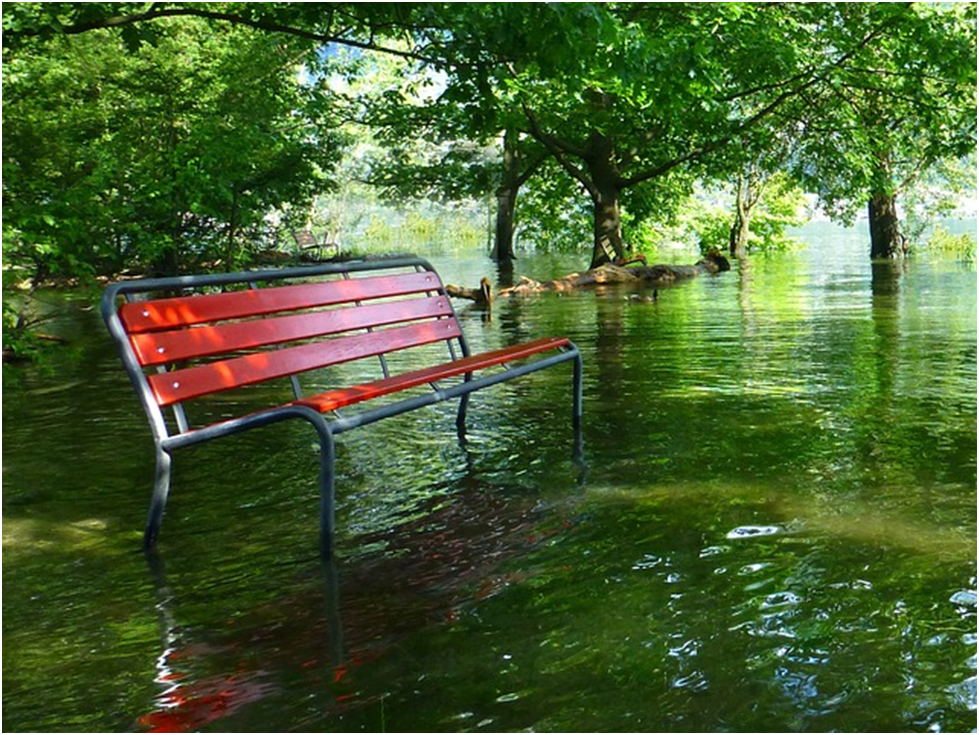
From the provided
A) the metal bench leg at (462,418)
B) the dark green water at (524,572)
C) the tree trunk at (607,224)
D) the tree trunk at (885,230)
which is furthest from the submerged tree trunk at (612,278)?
the metal bench leg at (462,418)

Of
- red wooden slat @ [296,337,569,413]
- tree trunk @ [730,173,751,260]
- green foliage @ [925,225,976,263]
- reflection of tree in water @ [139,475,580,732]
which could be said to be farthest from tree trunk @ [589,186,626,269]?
reflection of tree in water @ [139,475,580,732]

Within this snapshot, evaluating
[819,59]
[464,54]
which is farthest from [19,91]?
[819,59]

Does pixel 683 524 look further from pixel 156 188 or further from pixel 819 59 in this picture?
pixel 819 59

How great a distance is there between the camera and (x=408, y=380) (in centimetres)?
451

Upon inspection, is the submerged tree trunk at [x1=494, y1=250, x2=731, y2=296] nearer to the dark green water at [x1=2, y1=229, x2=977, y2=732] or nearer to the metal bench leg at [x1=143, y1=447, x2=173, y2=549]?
the dark green water at [x1=2, y1=229, x2=977, y2=732]

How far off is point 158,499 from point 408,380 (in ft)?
3.69

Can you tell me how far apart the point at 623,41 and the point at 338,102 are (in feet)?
74.3

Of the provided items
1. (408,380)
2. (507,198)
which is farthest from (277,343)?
(507,198)

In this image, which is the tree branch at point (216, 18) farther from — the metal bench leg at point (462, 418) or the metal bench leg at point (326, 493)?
the metal bench leg at point (326, 493)

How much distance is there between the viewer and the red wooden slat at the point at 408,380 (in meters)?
3.93

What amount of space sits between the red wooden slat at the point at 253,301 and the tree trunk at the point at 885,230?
24441 millimetres

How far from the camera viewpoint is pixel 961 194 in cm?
3497

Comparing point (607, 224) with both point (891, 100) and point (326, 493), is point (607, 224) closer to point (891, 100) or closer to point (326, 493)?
point (891, 100)

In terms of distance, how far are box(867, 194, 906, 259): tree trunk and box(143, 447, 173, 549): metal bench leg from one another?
26.5m
